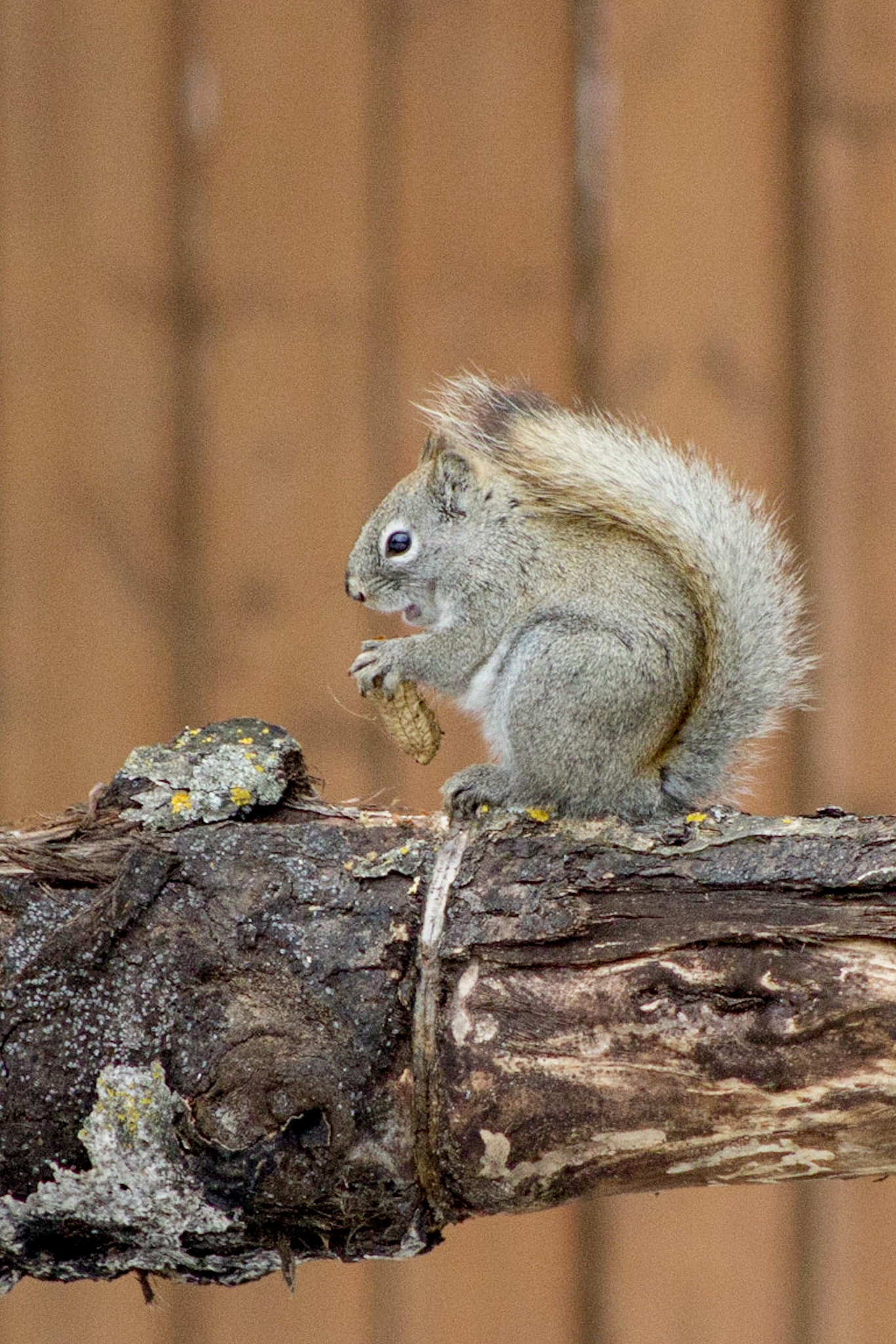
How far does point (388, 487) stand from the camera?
1554 mm

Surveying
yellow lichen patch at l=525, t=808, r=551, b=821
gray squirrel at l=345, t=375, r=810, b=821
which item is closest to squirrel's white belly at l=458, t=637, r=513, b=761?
gray squirrel at l=345, t=375, r=810, b=821

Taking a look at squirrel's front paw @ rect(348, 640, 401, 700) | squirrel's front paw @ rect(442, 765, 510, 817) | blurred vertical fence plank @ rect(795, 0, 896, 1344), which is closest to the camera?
squirrel's front paw @ rect(442, 765, 510, 817)

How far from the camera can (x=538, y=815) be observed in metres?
1.06

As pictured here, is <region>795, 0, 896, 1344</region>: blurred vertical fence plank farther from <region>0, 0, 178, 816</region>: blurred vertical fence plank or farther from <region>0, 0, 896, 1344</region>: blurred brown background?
<region>0, 0, 178, 816</region>: blurred vertical fence plank

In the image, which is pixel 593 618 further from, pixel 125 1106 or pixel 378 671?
pixel 125 1106

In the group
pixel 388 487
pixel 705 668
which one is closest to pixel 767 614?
pixel 705 668

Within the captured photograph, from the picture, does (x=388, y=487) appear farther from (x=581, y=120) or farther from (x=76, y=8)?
(x=76, y=8)

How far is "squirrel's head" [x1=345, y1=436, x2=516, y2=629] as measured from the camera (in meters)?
1.29

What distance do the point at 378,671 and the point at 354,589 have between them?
0.09 meters

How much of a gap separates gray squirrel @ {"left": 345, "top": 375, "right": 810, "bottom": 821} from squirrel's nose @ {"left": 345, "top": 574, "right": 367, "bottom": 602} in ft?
0.16

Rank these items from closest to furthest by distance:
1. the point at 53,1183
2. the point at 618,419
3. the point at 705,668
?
the point at 53,1183 < the point at 705,668 < the point at 618,419

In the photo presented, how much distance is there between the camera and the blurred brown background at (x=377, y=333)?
1518mm

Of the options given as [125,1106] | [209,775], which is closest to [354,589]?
[209,775]

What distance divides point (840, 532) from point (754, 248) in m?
0.33
